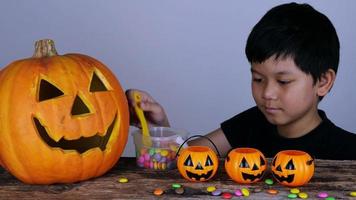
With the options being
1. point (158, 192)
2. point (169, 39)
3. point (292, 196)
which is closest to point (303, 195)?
point (292, 196)

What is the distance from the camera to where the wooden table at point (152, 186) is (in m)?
0.86

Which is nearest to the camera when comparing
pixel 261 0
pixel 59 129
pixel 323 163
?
pixel 59 129

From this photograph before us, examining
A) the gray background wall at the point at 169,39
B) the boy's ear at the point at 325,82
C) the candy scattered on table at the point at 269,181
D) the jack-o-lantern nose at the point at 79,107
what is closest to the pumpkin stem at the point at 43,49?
the jack-o-lantern nose at the point at 79,107

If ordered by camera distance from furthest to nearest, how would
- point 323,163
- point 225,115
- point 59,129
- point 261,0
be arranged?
point 225,115
point 261,0
point 323,163
point 59,129

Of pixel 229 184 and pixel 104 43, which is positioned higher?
pixel 104 43

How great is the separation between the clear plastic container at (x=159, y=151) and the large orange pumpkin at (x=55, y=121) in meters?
0.09

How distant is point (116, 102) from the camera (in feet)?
3.18

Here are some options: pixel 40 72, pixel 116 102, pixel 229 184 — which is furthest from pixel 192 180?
pixel 40 72

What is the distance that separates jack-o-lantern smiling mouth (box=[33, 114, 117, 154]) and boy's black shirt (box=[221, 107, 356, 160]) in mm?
630

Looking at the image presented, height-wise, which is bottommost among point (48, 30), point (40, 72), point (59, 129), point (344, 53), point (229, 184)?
point (229, 184)

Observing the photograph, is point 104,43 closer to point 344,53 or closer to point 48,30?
point 48,30

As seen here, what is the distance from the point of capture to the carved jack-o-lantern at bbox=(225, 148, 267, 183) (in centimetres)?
89

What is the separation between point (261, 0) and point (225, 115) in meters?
0.55

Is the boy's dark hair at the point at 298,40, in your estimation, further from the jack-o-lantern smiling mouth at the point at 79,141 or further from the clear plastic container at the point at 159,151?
the jack-o-lantern smiling mouth at the point at 79,141
